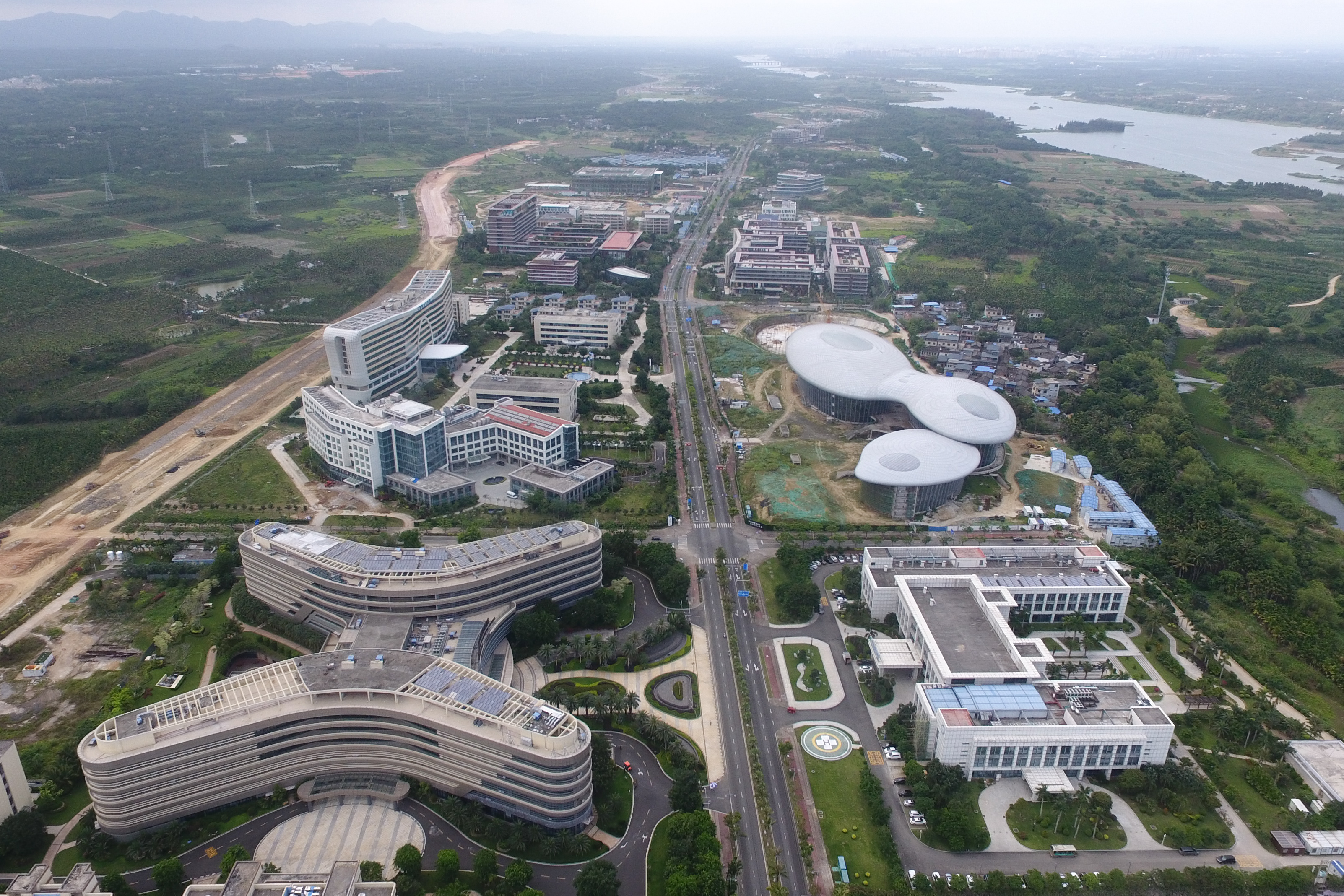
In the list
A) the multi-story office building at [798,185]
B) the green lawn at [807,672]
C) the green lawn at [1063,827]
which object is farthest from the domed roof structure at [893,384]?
the multi-story office building at [798,185]

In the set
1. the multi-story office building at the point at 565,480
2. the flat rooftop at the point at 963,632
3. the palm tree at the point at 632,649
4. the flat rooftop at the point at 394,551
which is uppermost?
the flat rooftop at the point at 394,551

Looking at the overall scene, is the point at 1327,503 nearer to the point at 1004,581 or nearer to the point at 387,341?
the point at 1004,581

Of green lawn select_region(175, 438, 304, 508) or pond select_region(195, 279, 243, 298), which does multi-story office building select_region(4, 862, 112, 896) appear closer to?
green lawn select_region(175, 438, 304, 508)

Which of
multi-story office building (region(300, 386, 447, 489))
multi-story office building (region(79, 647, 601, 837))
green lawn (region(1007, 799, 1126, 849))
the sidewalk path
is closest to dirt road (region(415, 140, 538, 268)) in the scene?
multi-story office building (region(300, 386, 447, 489))

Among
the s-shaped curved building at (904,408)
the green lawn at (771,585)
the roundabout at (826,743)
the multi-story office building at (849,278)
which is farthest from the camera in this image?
the multi-story office building at (849,278)

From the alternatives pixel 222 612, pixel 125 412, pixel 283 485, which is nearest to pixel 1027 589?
pixel 222 612

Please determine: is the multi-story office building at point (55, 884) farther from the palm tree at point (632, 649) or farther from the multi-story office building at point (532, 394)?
the multi-story office building at point (532, 394)

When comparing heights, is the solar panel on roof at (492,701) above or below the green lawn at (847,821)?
above
